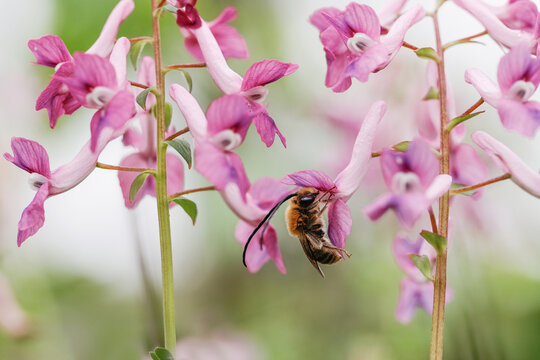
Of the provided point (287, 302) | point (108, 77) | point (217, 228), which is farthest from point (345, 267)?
point (108, 77)

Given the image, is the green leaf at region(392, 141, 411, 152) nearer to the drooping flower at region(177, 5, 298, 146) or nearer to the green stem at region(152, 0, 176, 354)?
the drooping flower at region(177, 5, 298, 146)

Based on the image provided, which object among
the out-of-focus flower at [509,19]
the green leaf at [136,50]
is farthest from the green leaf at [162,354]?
the out-of-focus flower at [509,19]

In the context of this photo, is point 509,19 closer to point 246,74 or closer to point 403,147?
point 403,147

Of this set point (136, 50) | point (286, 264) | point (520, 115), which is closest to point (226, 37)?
point (136, 50)

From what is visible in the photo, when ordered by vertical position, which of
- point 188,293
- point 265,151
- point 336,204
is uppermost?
point 336,204

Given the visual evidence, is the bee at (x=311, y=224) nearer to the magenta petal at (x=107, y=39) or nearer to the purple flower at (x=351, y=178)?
the purple flower at (x=351, y=178)

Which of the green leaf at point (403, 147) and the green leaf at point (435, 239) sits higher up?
the green leaf at point (403, 147)

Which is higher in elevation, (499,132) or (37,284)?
(499,132)

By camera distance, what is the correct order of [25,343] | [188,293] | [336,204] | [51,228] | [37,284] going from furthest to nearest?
1. [188,293]
2. [51,228]
3. [37,284]
4. [25,343]
5. [336,204]

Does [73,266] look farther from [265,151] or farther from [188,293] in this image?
[265,151]
